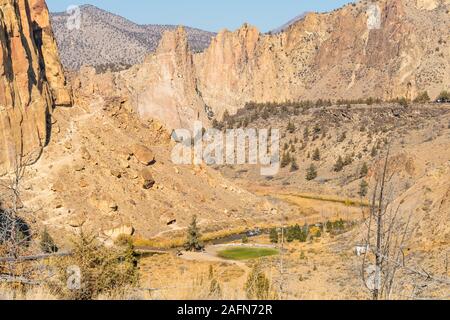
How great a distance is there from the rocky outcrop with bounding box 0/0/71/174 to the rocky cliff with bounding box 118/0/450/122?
66138 mm

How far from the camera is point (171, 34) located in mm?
145125

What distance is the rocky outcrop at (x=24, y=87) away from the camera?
149 ft

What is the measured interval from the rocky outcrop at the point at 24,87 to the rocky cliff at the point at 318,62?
66138mm

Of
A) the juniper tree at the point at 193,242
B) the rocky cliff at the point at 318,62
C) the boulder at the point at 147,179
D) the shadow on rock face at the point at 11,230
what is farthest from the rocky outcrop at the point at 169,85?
the shadow on rock face at the point at 11,230

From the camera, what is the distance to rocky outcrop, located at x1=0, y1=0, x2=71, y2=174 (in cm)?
4538

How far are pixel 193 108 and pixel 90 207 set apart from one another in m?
88.6

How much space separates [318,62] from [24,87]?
11945 cm

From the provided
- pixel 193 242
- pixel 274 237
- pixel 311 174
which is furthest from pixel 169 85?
pixel 193 242

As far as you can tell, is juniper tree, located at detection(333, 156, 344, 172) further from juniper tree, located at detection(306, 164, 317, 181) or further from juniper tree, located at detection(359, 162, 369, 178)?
juniper tree, located at detection(359, 162, 369, 178)

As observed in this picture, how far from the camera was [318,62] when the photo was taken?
520 feet

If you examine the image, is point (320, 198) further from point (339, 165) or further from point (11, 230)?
point (11, 230)

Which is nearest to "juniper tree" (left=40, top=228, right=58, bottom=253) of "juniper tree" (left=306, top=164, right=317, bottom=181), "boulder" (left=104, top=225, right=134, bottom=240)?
"boulder" (left=104, top=225, right=134, bottom=240)

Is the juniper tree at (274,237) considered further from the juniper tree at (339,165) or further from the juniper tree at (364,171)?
the juniper tree at (339,165)

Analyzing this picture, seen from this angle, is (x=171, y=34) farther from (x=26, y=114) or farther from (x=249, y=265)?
(x=249, y=265)
